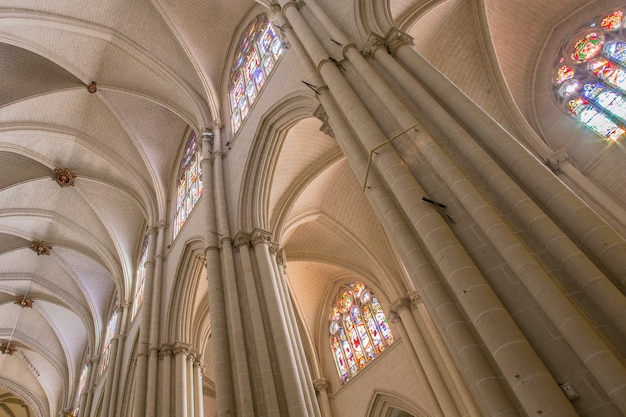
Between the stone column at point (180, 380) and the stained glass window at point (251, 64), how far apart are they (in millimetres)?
5580

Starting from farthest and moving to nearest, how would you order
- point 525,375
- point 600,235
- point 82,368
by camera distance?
point 82,368 → point 600,235 → point 525,375

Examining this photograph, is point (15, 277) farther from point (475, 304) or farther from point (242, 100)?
point (475, 304)

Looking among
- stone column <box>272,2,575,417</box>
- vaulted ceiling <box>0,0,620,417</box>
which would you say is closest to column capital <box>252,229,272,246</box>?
vaulted ceiling <box>0,0,620,417</box>

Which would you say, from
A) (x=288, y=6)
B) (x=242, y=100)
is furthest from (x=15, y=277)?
(x=288, y=6)

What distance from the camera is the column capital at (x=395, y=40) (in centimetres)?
610

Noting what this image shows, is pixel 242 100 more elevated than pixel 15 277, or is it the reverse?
pixel 15 277

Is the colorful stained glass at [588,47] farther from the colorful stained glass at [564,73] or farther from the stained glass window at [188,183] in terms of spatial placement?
the stained glass window at [188,183]

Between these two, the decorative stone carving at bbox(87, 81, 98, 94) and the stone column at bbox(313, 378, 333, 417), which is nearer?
the stone column at bbox(313, 378, 333, 417)

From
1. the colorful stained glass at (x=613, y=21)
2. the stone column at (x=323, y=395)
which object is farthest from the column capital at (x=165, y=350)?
the colorful stained glass at (x=613, y=21)

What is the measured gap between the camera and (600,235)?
3.41 metres

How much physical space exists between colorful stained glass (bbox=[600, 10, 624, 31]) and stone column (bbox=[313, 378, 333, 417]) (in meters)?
12.1

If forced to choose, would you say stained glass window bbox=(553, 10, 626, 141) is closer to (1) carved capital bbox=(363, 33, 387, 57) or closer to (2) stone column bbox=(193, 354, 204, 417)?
(1) carved capital bbox=(363, 33, 387, 57)

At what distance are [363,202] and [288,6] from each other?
607 centimetres

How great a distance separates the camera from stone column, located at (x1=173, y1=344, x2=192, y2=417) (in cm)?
998
